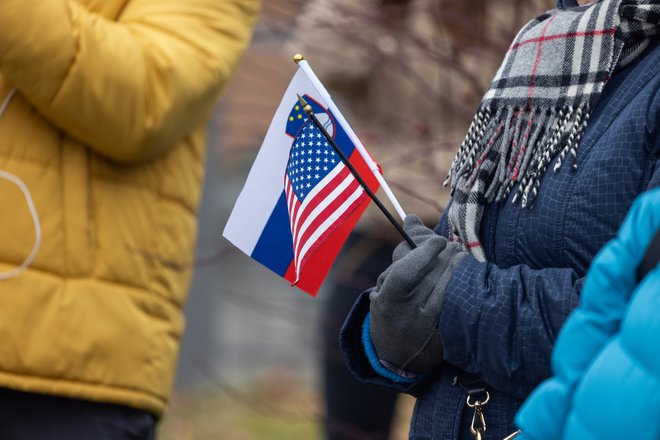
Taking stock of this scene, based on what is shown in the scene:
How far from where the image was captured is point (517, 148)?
6.14ft

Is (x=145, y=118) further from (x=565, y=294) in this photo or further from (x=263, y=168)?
(x=565, y=294)

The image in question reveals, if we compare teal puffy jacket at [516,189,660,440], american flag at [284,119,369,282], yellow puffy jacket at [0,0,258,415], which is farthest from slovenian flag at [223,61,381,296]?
teal puffy jacket at [516,189,660,440]

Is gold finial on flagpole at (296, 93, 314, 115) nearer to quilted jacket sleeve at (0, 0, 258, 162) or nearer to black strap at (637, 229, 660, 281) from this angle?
quilted jacket sleeve at (0, 0, 258, 162)

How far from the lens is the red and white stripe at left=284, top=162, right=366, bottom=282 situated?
2012 millimetres

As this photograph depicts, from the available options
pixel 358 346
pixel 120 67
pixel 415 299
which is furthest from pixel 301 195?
pixel 120 67

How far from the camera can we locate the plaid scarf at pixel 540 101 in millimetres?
1771

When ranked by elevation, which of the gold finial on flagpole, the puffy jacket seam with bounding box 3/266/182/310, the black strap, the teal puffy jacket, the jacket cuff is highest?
the black strap

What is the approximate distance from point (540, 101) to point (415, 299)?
0.39 m

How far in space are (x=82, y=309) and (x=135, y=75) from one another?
0.53 metres

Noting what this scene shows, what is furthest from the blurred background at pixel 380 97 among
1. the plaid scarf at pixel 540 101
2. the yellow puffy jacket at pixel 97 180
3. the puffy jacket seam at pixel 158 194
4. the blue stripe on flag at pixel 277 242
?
the plaid scarf at pixel 540 101

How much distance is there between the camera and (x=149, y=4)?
8.75 ft

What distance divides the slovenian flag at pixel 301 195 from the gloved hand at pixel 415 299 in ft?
0.69

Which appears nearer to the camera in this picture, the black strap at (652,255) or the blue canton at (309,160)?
the black strap at (652,255)

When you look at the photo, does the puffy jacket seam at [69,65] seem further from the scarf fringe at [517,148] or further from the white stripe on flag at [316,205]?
the scarf fringe at [517,148]
